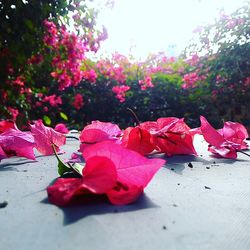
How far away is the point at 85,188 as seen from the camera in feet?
1.57

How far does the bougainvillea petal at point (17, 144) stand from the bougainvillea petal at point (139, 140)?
244 millimetres

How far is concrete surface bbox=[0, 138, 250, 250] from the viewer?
1.15ft

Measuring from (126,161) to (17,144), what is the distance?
1.52 feet

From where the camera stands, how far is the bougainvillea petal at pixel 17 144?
903 millimetres

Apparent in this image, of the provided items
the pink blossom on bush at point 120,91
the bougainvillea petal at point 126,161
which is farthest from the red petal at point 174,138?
the pink blossom on bush at point 120,91

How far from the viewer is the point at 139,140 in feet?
2.99

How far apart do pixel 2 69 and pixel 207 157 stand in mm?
1941

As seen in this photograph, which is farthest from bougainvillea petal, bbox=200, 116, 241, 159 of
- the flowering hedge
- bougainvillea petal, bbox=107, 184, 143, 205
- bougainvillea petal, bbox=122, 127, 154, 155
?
the flowering hedge

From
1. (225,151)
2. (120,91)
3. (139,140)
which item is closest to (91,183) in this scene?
(139,140)

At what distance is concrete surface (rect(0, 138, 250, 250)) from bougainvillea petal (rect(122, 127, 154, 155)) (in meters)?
0.24

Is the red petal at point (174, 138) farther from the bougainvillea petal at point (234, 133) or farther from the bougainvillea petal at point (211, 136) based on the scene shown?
the bougainvillea petal at point (234, 133)

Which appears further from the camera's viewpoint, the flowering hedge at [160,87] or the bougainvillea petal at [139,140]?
the flowering hedge at [160,87]

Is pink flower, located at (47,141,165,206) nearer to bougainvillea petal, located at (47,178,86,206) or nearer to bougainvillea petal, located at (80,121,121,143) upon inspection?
bougainvillea petal, located at (47,178,86,206)

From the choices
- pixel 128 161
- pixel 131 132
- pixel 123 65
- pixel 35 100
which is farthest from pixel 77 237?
pixel 123 65
